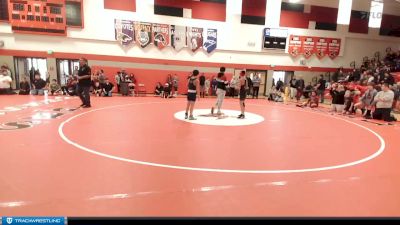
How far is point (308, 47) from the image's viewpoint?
19312mm

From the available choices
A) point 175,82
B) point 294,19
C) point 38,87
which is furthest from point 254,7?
point 38,87

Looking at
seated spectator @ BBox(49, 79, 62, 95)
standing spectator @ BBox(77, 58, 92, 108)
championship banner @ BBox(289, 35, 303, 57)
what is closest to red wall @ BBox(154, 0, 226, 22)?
championship banner @ BBox(289, 35, 303, 57)

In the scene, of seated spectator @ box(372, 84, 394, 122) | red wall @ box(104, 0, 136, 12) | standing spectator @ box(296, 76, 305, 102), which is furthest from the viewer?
standing spectator @ box(296, 76, 305, 102)

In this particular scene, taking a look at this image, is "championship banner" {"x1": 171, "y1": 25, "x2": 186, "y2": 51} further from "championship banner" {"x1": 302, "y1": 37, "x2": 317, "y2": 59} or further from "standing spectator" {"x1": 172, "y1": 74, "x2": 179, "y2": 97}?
"championship banner" {"x1": 302, "y1": 37, "x2": 317, "y2": 59}

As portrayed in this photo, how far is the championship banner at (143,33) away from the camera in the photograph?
1659 centimetres

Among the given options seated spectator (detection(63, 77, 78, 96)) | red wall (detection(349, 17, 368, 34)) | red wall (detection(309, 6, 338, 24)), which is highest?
red wall (detection(309, 6, 338, 24))

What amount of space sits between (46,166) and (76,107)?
6.43 meters

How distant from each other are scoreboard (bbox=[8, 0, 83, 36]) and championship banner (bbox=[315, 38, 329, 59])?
50.5 feet

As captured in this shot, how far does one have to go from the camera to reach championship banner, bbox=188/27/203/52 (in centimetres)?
1743

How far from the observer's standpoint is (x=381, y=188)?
400 cm

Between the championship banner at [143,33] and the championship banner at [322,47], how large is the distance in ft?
37.7

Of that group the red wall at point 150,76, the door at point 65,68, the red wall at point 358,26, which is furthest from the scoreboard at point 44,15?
the red wall at point 358,26

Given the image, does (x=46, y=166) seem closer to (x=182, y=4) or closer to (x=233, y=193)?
(x=233, y=193)

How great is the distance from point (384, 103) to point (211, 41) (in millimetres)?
10649
